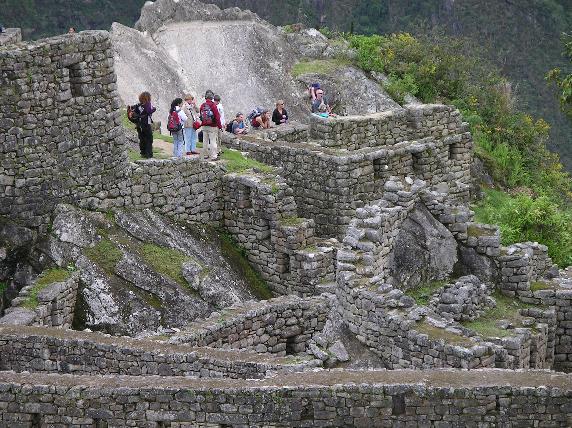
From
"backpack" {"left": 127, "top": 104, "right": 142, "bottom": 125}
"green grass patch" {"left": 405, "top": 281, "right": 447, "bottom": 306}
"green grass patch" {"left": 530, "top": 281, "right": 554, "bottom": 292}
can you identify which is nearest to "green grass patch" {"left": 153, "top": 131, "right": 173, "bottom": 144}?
"backpack" {"left": 127, "top": 104, "right": 142, "bottom": 125}

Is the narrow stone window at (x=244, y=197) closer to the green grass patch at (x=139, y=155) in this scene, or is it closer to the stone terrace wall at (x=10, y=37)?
the green grass patch at (x=139, y=155)

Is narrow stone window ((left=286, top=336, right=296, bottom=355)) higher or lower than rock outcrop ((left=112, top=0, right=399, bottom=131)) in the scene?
lower

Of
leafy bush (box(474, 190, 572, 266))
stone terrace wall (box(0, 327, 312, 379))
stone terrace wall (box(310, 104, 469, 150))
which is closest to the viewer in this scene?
stone terrace wall (box(0, 327, 312, 379))

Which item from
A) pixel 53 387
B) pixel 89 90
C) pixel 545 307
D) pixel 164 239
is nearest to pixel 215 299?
pixel 164 239

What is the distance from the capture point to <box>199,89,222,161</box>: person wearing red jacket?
3009 cm

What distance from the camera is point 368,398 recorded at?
681 inches

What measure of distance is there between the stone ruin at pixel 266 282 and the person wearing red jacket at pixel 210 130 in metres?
0.75

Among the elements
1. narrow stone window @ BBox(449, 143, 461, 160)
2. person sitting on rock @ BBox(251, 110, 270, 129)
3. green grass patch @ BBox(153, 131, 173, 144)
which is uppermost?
person sitting on rock @ BBox(251, 110, 270, 129)

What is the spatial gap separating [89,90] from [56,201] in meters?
1.75

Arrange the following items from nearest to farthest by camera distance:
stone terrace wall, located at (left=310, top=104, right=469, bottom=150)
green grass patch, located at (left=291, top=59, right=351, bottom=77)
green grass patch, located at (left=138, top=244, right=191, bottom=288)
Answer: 1. green grass patch, located at (left=138, top=244, right=191, bottom=288)
2. stone terrace wall, located at (left=310, top=104, right=469, bottom=150)
3. green grass patch, located at (left=291, top=59, right=351, bottom=77)

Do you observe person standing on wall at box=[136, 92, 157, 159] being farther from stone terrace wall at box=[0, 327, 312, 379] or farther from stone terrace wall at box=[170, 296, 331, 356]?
stone terrace wall at box=[0, 327, 312, 379]

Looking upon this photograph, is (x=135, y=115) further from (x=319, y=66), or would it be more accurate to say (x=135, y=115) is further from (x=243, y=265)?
(x=319, y=66)

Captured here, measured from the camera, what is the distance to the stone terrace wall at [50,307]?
24188mm

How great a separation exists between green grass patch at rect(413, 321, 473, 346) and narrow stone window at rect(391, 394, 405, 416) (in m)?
2.89
